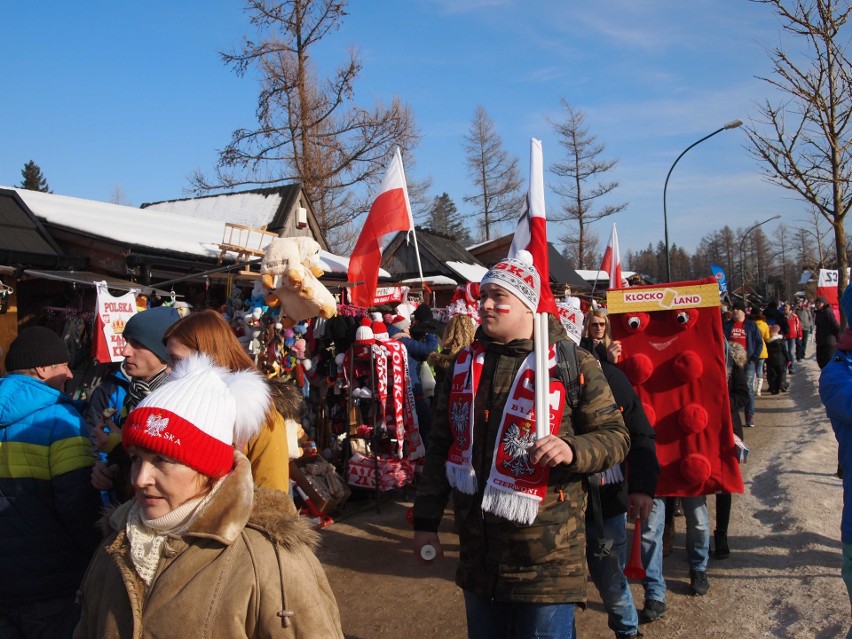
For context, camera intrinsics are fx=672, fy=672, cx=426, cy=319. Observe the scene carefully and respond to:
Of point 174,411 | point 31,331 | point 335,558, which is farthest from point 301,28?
point 174,411

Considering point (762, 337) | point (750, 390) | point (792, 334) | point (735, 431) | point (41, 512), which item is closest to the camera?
point (41, 512)

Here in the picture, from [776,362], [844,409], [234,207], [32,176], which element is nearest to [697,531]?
[844,409]

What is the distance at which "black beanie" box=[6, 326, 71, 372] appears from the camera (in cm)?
302

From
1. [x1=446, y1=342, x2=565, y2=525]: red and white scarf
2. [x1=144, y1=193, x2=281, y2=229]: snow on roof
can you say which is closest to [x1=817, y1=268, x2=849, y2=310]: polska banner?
[x1=144, y1=193, x2=281, y2=229]: snow on roof

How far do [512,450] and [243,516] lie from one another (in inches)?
45.4

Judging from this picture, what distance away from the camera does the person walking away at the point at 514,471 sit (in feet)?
8.32

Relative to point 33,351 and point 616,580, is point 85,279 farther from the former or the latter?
point 616,580

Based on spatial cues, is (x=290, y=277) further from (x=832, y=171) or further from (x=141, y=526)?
(x=832, y=171)

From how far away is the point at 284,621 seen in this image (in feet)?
5.56

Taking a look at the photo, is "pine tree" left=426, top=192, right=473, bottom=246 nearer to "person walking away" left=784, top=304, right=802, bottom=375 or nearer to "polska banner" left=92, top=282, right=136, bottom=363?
"person walking away" left=784, top=304, right=802, bottom=375

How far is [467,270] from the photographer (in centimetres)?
1938

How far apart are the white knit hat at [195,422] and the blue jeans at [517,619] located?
4.25ft

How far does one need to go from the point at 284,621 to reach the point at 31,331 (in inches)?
85.7

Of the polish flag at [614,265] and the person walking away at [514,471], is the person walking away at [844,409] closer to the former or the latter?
the person walking away at [514,471]
